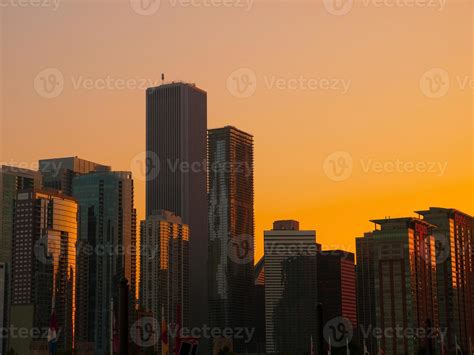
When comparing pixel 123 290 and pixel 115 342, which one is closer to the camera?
pixel 123 290

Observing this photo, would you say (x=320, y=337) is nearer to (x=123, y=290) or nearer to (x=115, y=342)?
(x=123, y=290)

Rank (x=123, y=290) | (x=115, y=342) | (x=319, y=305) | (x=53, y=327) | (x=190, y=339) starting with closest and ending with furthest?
(x=190, y=339) < (x=123, y=290) < (x=53, y=327) < (x=319, y=305) < (x=115, y=342)

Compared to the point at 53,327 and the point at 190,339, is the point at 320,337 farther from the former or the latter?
the point at 190,339

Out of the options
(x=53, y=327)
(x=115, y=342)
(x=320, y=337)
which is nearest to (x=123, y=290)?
(x=53, y=327)

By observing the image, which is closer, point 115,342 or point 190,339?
point 190,339

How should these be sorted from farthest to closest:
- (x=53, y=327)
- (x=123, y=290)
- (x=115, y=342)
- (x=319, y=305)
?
(x=115, y=342) < (x=319, y=305) < (x=53, y=327) < (x=123, y=290)

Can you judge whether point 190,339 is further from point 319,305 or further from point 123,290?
point 319,305

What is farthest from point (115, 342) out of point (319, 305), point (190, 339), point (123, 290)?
point (190, 339)

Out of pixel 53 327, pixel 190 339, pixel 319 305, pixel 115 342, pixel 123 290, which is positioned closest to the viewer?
pixel 190 339
